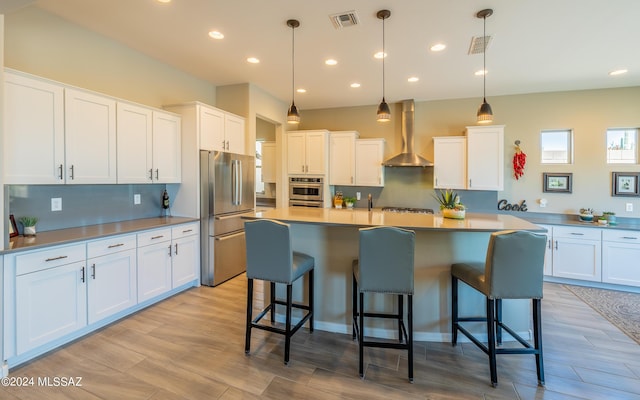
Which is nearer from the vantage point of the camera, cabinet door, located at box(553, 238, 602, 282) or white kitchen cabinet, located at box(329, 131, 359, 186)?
cabinet door, located at box(553, 238, 602, 282)

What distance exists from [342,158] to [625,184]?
4.46 metres

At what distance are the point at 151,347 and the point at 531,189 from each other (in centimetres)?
577

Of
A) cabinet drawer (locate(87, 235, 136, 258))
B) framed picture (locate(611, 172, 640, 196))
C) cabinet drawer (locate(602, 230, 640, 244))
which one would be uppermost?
framed picture (locate(611, 172, 640, 196))

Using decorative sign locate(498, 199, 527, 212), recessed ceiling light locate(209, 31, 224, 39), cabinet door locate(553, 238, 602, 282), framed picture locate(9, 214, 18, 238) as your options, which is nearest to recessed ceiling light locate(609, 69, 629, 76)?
decorative sign locate(498, 199, 527, 212)

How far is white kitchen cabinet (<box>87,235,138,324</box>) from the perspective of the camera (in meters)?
2.71

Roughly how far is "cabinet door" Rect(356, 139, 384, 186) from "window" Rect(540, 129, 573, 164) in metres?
2.67

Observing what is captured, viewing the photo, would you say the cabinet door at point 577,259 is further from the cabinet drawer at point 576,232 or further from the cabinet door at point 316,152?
the cabinet door at point 316,152

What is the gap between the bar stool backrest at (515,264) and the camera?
2059mm

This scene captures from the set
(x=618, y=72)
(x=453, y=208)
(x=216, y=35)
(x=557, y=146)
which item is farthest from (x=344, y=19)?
(x=557, y=146)

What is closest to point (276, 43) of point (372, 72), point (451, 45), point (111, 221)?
point (372, 72)

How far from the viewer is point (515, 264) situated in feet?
6.84

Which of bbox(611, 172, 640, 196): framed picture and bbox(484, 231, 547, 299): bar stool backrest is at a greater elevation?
bbox(611, 172, 640, 196): framed picture

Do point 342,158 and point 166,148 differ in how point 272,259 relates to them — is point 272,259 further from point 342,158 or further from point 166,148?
point 342,158

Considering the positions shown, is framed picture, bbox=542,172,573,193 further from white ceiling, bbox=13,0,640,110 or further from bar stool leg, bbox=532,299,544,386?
bar stool leg, bbox=532,299,544,386
